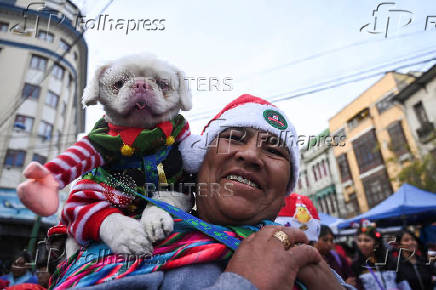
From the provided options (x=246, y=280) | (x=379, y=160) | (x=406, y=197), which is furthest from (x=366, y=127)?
(x=246, y=280)

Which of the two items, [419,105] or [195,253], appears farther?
[419,105]

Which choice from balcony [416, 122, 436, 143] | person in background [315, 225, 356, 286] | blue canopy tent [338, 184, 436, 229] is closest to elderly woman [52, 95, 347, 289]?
person in background [315, 225, 356, 286]

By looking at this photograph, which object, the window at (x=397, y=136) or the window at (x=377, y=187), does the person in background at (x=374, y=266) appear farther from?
A: the window at (x=377, y=187)

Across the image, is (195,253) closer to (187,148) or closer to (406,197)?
(187,148)

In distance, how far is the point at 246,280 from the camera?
988 millimetres

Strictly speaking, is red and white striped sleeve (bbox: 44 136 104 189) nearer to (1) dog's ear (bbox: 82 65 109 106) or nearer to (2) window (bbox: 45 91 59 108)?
(1) dog's ear (bbox: 82 65 109 106)

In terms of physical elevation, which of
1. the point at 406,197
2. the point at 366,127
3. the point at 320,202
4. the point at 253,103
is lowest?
the point at 320,202

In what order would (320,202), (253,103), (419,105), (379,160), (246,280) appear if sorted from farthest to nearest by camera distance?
(320,202), (379,160), (419,105), (253,103), (246,280)

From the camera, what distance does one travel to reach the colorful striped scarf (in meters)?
1.11

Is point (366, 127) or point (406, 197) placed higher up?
point (366, 127)

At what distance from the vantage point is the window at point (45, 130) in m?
17.6

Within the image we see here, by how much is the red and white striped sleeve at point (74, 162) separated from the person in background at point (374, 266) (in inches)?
134

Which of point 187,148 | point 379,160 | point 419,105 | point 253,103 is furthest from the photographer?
point 379,160

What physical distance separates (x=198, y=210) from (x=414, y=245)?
4138 millimetres
